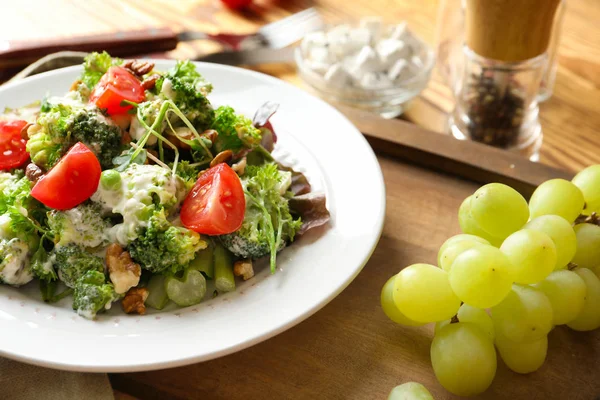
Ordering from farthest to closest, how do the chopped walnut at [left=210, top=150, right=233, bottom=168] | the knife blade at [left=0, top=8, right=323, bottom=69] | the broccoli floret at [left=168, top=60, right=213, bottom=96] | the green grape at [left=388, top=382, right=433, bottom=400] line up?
the knife blade at [left=0, top=8, right=323, bottom=69] → the broccoli floret at [left=168, top=60, right=213, bottom=96] → the chopped walnut at [left=210, top=150, right=233, bottom=168] → the green grape at [left=388, top=382, right=433, bottom=400]

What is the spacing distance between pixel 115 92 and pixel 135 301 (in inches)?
21.4

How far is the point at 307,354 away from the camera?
1470 millimetres

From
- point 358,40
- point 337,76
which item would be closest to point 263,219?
point 337,76

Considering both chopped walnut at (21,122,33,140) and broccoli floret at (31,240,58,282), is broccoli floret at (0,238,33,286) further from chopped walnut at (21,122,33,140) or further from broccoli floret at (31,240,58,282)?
chopped walnut at (21,122,33,140)

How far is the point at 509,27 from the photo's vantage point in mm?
2012

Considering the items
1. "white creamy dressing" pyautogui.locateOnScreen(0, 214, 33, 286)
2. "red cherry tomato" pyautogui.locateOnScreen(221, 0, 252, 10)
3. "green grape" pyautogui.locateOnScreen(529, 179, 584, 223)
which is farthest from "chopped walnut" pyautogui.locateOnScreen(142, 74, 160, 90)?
"red cherry tomato" pyautogui.locateOnScreen(221, 0, 252, 10)

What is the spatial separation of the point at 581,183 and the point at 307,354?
791mm

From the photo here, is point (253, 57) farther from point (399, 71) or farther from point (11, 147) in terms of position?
point (11, 147)

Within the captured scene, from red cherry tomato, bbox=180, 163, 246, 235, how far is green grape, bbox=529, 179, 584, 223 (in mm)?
706

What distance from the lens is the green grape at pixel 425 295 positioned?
1.35 metres

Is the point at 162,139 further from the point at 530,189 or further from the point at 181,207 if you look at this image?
the point at 530,189

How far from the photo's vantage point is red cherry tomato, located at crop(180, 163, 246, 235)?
1.45 metres

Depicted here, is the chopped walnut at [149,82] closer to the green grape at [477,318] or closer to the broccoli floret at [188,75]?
the broccoli floret at [188,75]

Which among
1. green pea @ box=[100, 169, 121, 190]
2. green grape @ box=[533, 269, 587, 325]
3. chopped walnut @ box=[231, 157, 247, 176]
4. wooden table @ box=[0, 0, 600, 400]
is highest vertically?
green pea @ box=[100, 169, 121, 190]
